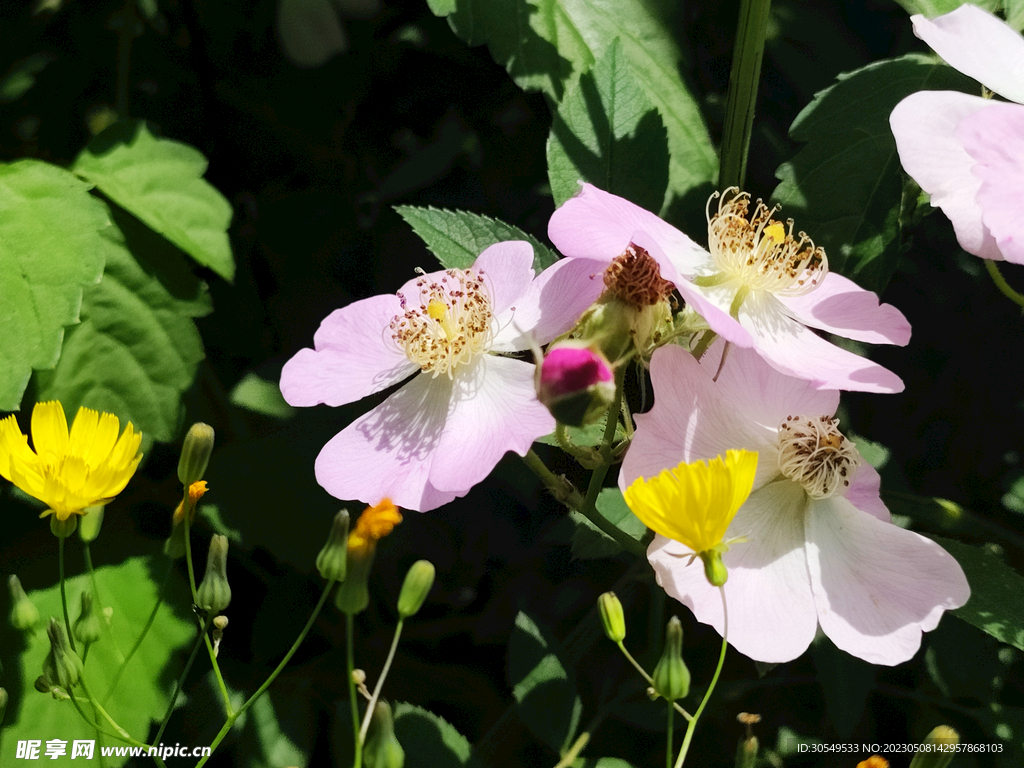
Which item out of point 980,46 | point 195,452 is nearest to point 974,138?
point 980,46

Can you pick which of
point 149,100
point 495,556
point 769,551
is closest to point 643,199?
point 769,551

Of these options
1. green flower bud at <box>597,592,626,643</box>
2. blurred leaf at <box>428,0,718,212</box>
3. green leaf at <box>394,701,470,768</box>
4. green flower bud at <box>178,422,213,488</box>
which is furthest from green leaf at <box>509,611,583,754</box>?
blurred leaf at <box>428,0,718,212</box>

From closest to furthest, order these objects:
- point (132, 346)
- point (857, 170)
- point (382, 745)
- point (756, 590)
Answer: point (382, 745) < point (756, 590) < point (857, 170) < point (132, 346)

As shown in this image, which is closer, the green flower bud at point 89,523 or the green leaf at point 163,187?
the green flower bud at point 89,523

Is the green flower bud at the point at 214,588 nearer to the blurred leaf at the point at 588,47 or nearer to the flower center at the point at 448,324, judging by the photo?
the flower center at the point at 448,324

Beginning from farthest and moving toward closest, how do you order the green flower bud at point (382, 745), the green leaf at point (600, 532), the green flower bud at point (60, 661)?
the green leaf at point (600, 532) < the green flower bud at point (60, 661) < the green flower bud at point (382, 745)

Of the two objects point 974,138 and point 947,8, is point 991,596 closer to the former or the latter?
point 974,138

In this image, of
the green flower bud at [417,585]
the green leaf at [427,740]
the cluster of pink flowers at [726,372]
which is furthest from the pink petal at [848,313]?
the green leaf at [427,740]

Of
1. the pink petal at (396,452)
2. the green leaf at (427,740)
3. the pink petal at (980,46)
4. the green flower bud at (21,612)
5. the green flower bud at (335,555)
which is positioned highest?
the pink petal at (980,46)
